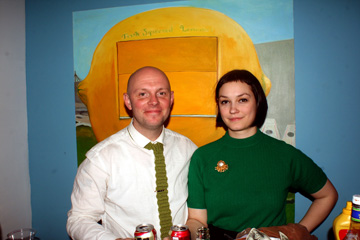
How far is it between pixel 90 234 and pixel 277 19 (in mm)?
1862

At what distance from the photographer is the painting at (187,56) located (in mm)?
1666

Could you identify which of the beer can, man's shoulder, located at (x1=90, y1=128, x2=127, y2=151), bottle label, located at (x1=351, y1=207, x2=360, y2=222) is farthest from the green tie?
bottle label, located at (x1=351, y1=207, x2=360, y2=222)

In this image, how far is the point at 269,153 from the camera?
136 centimetres

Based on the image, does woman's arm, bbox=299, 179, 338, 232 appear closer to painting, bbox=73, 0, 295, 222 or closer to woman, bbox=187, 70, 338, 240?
woman, bbox=187, 70, 338, 240

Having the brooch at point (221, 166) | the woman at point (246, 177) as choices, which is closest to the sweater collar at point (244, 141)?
the woman at point (246, 177)

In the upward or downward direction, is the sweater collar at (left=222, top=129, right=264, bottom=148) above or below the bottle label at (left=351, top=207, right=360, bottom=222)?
above

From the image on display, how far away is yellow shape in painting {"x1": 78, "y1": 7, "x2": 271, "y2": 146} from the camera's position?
5.65ft

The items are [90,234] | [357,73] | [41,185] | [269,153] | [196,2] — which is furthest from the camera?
[41,185]

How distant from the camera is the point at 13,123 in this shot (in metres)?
1.93

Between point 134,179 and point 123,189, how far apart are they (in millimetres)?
92

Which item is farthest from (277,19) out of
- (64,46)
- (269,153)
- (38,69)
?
(38,69)

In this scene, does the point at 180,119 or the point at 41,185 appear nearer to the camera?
the point at 180,119

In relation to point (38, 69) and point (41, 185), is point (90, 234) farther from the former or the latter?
point (38, 69)

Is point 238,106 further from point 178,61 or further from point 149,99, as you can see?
point 178,61
